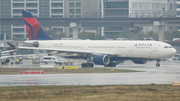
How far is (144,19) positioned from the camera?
10144 centimetres

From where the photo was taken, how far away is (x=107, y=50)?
56.4 metres

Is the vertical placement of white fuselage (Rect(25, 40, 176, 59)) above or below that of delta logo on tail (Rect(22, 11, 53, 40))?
below

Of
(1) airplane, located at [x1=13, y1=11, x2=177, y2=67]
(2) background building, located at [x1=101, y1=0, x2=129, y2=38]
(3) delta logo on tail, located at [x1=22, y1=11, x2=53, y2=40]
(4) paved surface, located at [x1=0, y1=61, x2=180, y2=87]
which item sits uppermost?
(2) background building, located at [x1=101, y1=0, x2=129, y2=38]

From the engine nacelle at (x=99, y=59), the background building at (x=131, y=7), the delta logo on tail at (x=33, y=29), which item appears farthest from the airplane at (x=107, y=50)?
the background building at (x=131, y=7)

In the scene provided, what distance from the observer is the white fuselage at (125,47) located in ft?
175

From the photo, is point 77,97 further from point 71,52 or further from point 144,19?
point 144,19

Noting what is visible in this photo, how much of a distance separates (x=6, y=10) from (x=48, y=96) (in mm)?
172426

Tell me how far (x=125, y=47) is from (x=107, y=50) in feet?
10.2

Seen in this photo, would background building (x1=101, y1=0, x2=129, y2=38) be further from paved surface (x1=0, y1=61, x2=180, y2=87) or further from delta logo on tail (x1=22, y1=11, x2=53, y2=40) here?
paved surface (x1=0, y1=61, x2=180, y2=87)

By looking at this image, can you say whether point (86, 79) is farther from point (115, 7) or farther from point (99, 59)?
point (115, 7)

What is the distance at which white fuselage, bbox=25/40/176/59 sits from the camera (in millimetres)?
53219

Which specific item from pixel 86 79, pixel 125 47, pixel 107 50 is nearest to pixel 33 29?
pixel 107 50

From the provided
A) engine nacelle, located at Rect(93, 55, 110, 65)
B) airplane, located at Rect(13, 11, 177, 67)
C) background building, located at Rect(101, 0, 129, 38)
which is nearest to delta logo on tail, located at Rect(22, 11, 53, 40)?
airplane, located at Rect(13, 11, 177, 67)

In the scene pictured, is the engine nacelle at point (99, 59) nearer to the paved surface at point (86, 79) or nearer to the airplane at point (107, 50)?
the airplane at point (107, 50)
